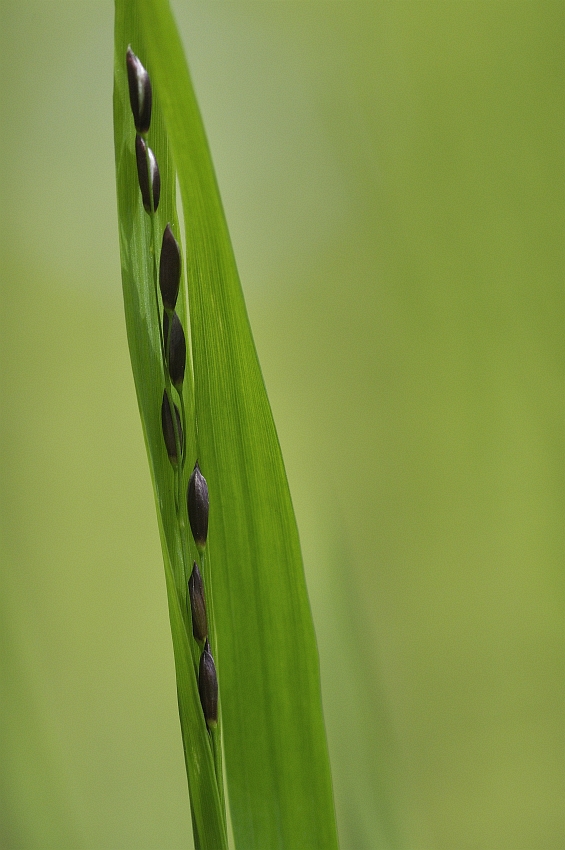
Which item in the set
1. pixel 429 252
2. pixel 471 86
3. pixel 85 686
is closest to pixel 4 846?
pixel 85 686

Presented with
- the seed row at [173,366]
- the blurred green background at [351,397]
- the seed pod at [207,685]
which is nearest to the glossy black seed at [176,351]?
the seed row at [173,366]

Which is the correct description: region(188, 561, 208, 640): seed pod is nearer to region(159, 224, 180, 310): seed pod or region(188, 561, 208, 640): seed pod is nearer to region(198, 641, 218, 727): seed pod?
region(198, 641, 218, 727): seed pod

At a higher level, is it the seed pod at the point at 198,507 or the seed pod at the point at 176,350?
the seed pod at the point at 176,350

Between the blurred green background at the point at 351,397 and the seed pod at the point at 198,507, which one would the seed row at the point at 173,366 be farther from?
the blurred green background at the point at 351,397

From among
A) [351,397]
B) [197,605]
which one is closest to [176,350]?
[197,605]

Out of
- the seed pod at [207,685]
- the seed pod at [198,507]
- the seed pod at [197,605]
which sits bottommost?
the seed pod at [207,685]

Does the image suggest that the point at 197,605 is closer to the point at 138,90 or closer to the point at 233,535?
the point at 233,535

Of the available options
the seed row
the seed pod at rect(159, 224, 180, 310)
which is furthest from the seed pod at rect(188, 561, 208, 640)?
the seed pod at rect(159, 224, 180, 310)
